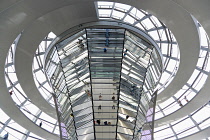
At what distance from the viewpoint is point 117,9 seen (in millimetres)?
19875

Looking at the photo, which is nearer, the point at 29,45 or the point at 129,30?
the point at 129,30

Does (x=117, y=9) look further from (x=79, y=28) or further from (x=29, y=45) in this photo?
(x=29, y=45)

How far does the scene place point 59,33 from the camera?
16.9m

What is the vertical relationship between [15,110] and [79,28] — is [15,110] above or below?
below

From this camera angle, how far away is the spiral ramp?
1354cm

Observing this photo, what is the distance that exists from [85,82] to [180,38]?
20.2 feet

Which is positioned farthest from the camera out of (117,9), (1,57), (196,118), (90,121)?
(196,118)

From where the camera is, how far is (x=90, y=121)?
1470cm

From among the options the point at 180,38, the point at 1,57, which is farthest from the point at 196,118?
the point at 1,57

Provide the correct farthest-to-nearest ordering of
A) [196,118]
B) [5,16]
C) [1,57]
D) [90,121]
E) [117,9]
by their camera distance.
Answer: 1. [196,118]
2. [117,9]
3. [1,57]
4. [90,121]
5. [5,16]

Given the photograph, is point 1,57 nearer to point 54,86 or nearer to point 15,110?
point 54,86

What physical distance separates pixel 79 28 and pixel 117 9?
5118mm

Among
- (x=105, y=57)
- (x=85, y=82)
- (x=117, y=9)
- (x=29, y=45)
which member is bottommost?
(x=85, y=82)

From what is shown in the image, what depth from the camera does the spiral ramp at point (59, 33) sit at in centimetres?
1354
